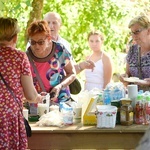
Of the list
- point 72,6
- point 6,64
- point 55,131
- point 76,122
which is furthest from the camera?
point 72,6

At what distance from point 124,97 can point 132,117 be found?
0.64ft

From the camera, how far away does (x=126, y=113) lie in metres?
4.03

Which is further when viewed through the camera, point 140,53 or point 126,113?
point 140,53

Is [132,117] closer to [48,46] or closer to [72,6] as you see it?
[48,46]

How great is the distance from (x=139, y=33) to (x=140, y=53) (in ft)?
0.82

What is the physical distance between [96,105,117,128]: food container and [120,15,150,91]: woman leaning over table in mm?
633

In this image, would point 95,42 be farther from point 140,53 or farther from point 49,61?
point 49,61

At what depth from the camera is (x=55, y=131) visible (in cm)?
402

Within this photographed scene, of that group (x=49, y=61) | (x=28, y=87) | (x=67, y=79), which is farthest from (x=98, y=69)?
(x=28, y=87)

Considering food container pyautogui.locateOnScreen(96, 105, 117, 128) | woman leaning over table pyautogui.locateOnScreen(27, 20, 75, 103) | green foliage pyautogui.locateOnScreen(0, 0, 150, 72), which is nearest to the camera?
food container pyautogui.locateOnScreen(96, 105, 117, 128)

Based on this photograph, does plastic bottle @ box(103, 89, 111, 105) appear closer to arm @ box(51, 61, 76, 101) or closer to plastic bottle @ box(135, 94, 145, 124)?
plastic bottle @ box(135, 94, 145, 124)

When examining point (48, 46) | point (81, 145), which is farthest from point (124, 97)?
point (48, 46)

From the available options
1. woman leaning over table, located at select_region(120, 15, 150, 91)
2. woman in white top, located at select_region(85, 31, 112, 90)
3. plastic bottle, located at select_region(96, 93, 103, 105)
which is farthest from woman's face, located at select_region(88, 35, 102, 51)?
plastic bottle, located at select_region(96, 93, 103, 105)

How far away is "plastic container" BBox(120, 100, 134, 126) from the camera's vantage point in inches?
157
